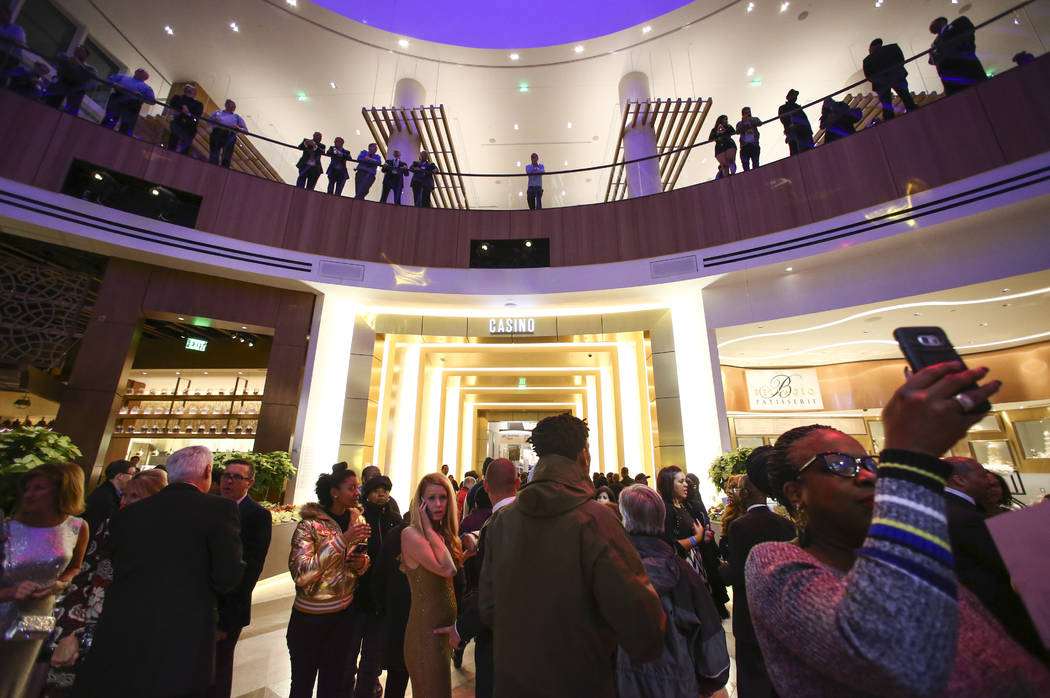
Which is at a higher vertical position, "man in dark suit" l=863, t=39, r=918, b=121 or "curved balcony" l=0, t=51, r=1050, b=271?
"man in dark suit" l=863, t=39, r=918, b=121

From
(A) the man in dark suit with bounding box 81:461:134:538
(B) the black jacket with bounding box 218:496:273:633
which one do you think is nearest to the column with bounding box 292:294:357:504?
(A) the man in dark suit with bounding box 81:461:134:538

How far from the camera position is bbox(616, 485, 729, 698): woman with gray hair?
170cm

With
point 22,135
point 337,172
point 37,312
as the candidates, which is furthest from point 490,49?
point 37,312

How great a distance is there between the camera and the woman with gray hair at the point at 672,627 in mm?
1698

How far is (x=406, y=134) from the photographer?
10.3 meters

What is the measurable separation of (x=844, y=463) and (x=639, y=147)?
10411mm

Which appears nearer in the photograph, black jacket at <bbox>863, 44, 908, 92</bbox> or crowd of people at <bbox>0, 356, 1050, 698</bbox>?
crowd of people at <bbox>0, 356, 1050, 698</bbox>

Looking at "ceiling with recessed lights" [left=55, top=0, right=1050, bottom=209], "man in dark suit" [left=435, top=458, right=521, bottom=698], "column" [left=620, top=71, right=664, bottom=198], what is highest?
"ceiling with recessed lights" [left=55, top=0, right=1050, bottom=209]

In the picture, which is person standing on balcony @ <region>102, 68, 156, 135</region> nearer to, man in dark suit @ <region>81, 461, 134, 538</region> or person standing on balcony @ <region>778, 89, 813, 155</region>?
man in dark suit @ <region>81, 461, 134, 538</region>

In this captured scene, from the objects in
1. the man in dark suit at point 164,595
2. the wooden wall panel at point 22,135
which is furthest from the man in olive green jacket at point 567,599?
the wooden wall panel at point 22,135

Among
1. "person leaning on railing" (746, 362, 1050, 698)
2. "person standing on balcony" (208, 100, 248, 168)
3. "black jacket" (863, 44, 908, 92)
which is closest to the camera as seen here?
"person leaning on railing" (746, 362, 1050, 698)

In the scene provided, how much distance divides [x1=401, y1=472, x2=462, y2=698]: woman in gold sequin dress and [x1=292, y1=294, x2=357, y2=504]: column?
6.66 meters

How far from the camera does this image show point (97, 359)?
6.86m

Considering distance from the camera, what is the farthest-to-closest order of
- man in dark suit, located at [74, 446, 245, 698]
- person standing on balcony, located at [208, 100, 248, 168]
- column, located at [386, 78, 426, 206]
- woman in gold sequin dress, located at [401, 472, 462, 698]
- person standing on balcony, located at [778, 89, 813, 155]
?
column, located at [386, 78, 426, 206], person standing on balcony, located at [208, 100, 248, 168], person standing on balcony, located at [778, 89, 813, 155], woman in gold sequin dress, located at [401, 472, 462, 698], man in dark suit, located at [74, 446, 245, 698]
